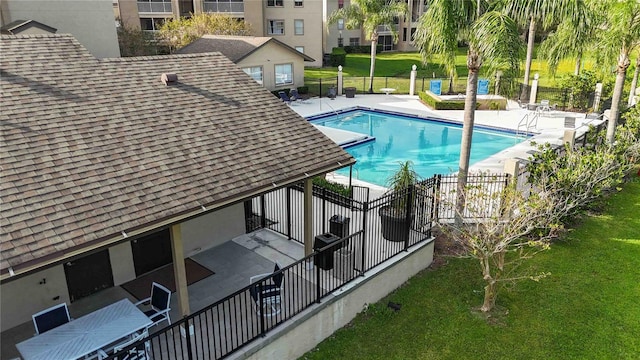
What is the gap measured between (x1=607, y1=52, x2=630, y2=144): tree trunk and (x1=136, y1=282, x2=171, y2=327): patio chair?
16.2 metres

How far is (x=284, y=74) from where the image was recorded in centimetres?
3653

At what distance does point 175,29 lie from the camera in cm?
4022

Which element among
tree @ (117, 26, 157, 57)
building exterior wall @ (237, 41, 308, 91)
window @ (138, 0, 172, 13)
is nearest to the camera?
building exterior wall @ (237, 41, 308, 91)

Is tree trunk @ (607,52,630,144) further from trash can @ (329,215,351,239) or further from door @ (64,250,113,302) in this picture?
door @ (64,250,113,302)

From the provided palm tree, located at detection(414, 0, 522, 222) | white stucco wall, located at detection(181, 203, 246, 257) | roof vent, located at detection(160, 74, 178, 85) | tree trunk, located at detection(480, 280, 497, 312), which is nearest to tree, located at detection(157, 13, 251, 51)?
white stucco wall, located at detection(181, 203, 246, 257)

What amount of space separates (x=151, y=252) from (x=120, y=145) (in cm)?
341

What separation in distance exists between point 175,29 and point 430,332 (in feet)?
123

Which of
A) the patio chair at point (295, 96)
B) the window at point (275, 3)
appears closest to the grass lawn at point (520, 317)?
the patio chair at point (295, 96)

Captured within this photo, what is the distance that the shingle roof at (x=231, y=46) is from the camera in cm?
3319

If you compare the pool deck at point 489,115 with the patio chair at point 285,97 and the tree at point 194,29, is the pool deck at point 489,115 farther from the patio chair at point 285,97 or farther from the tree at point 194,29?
the tree at point 194,29

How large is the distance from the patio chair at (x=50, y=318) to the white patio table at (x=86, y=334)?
0.23 m

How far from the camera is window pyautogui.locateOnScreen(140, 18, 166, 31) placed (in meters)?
48.6

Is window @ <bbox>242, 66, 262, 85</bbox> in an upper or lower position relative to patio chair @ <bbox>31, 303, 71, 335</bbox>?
upper

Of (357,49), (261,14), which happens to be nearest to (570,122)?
(261,14)
